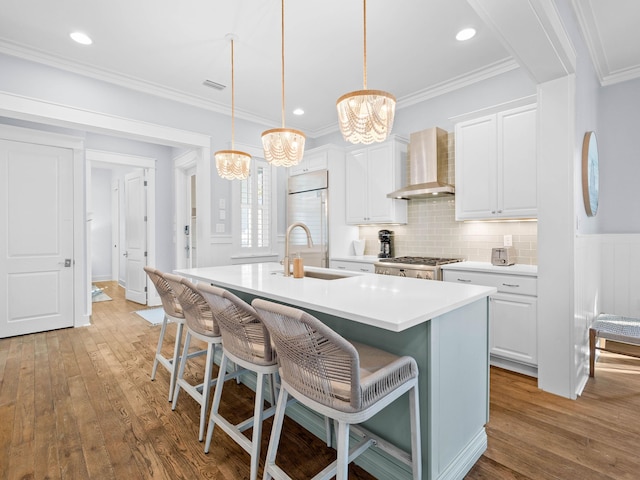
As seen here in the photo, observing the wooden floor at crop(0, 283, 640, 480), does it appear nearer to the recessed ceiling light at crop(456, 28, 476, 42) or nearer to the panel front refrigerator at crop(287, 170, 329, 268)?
the panel front refrigerator at crop(287, 170, 329, 268)

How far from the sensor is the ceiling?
2.54 m

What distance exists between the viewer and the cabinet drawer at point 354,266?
13.5ft

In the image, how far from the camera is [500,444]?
1897 millimetres

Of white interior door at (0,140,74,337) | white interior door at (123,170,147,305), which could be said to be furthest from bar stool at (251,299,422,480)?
white interior door at (123,170,147,305)

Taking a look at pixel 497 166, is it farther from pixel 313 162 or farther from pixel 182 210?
pixel 182 210

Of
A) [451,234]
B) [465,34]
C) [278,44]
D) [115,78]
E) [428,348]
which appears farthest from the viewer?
[451,234]

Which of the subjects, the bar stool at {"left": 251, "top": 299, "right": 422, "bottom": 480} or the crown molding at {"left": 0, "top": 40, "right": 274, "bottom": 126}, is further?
the crown molding at {"left": 0, "top": 40, "right": 274, "bottom": 126}

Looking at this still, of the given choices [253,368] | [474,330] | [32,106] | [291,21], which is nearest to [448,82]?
[291,21]

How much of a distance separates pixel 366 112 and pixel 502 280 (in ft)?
6.59

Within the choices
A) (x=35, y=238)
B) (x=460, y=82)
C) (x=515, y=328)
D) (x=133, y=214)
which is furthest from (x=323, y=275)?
(x=133, y=214)

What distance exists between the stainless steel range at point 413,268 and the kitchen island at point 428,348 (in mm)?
1299

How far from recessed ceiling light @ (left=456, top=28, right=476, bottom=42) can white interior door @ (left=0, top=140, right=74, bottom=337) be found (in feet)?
15.3

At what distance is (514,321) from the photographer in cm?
278

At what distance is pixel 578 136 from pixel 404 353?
2346mm
